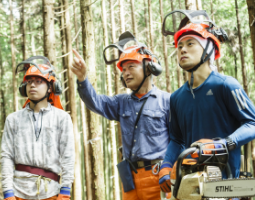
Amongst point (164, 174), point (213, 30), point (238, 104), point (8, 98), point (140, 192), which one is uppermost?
point (8, 98)

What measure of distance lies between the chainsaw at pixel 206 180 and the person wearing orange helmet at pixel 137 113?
4.37ft

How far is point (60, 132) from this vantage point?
3975mm

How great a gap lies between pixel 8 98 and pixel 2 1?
6.16 metres

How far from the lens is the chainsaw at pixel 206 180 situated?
209cm

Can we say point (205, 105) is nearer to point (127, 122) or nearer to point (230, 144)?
point (230, 144)

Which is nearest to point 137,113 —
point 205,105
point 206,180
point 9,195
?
point 205,105

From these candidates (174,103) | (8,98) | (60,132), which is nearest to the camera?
(174,103)

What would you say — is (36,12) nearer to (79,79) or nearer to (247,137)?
(79,79)

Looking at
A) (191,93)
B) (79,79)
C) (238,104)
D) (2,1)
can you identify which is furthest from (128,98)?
(2,1)

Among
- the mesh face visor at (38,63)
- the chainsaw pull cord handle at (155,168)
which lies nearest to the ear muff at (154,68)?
the chainsaw pull cord handle at (155,168)

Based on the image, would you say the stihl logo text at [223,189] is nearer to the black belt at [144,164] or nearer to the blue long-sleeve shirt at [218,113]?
the blue long-sleeve shirt at [218,113]

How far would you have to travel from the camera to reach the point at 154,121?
12.6 ft

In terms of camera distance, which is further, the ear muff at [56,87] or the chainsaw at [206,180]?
the ear muff at [56,87]

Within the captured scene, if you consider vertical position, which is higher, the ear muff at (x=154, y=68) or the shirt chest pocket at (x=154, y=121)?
the ear muff at (x=154, y=68)
